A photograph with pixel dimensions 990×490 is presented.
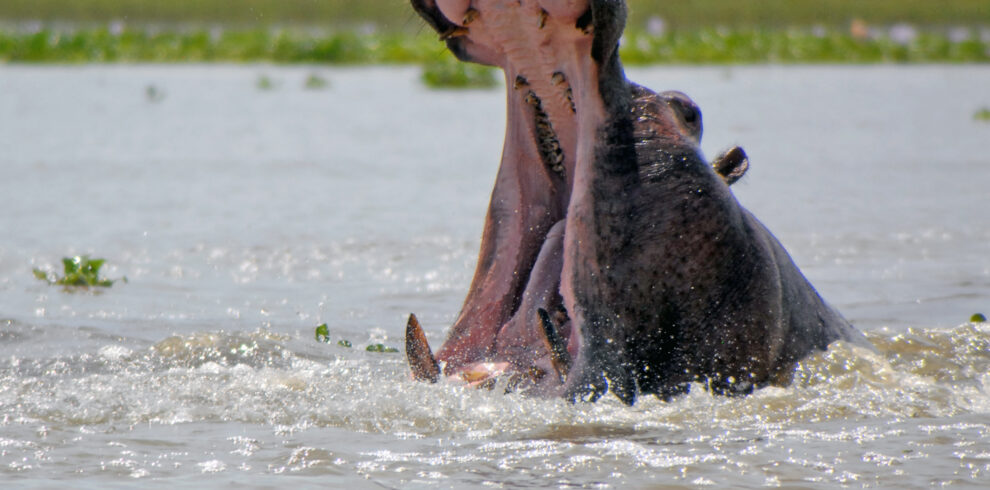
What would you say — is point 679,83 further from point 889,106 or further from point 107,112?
point 107,112

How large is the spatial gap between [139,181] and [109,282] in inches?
156

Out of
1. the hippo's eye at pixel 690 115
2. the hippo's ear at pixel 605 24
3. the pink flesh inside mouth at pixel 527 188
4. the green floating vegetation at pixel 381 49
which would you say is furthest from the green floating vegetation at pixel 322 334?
the green floating vegetation at pixel 381 49

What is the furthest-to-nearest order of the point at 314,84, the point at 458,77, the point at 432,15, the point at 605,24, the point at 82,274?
the point at 458,77, the point at 314,84, the point at 82,274, the point at 432,15, the point at 605,24

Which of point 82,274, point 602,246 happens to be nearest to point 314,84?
point 82,274

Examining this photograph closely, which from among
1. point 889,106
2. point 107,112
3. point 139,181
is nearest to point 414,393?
point 139,181

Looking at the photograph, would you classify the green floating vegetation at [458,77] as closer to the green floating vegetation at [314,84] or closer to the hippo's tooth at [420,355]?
the green floating vegetation at [314,84]

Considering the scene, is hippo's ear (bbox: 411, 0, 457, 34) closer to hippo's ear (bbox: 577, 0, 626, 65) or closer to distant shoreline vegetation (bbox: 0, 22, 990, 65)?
hippo's ear (bbox: 577, 0, 626, 65)

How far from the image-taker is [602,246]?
3.25 m

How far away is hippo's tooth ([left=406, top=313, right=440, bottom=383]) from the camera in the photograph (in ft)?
11.0

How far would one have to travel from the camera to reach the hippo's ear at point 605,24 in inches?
122

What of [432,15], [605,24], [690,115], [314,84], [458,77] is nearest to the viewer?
[605,24]

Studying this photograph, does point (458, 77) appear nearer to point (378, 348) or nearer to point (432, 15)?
point (378, 348)

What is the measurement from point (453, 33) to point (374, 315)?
2.28 meters

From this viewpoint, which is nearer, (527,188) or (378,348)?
(527,188)
